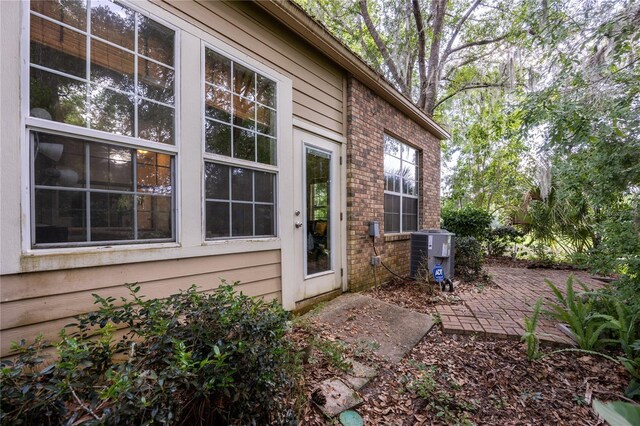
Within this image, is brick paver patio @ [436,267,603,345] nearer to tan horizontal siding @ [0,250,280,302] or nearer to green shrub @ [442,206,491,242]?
green shrub @ [442,206,491,242]

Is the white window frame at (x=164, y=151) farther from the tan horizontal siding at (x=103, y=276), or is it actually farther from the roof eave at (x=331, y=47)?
the roof eave at (x=331, y=47)

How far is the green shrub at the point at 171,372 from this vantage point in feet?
3.52

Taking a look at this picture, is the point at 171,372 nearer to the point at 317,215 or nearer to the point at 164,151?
the point at 164,151

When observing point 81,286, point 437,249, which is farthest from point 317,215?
point 81,286

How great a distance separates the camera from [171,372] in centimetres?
122

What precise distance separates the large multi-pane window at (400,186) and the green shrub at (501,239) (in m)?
3.80

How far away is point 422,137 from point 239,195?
16.5 ft

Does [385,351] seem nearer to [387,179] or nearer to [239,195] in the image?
[239,195]

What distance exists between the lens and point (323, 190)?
3912 mm

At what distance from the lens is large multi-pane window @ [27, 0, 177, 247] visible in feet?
5.79

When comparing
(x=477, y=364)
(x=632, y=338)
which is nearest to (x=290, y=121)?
A: (x=477, y=364)

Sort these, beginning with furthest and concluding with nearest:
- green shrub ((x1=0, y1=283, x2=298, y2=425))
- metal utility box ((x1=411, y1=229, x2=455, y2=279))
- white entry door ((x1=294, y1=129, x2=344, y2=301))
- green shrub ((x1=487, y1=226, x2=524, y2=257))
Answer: green shrub ((x1=487, y1=226, x2=524, y2=257)), metal utility box ((x1=411, y1=229, x2=455, y2=279)), white entry door ((x1=294, y1=129, x2=344, y2=301)), green shrub ((x1=0, y1=283, x2=298, y2=425))

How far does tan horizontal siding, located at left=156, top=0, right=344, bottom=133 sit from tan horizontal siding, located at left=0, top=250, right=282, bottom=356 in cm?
210

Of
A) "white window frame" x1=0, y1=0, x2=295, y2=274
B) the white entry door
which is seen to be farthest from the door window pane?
"white window frame" x1=0, y1=0, x2=295, y2=274
